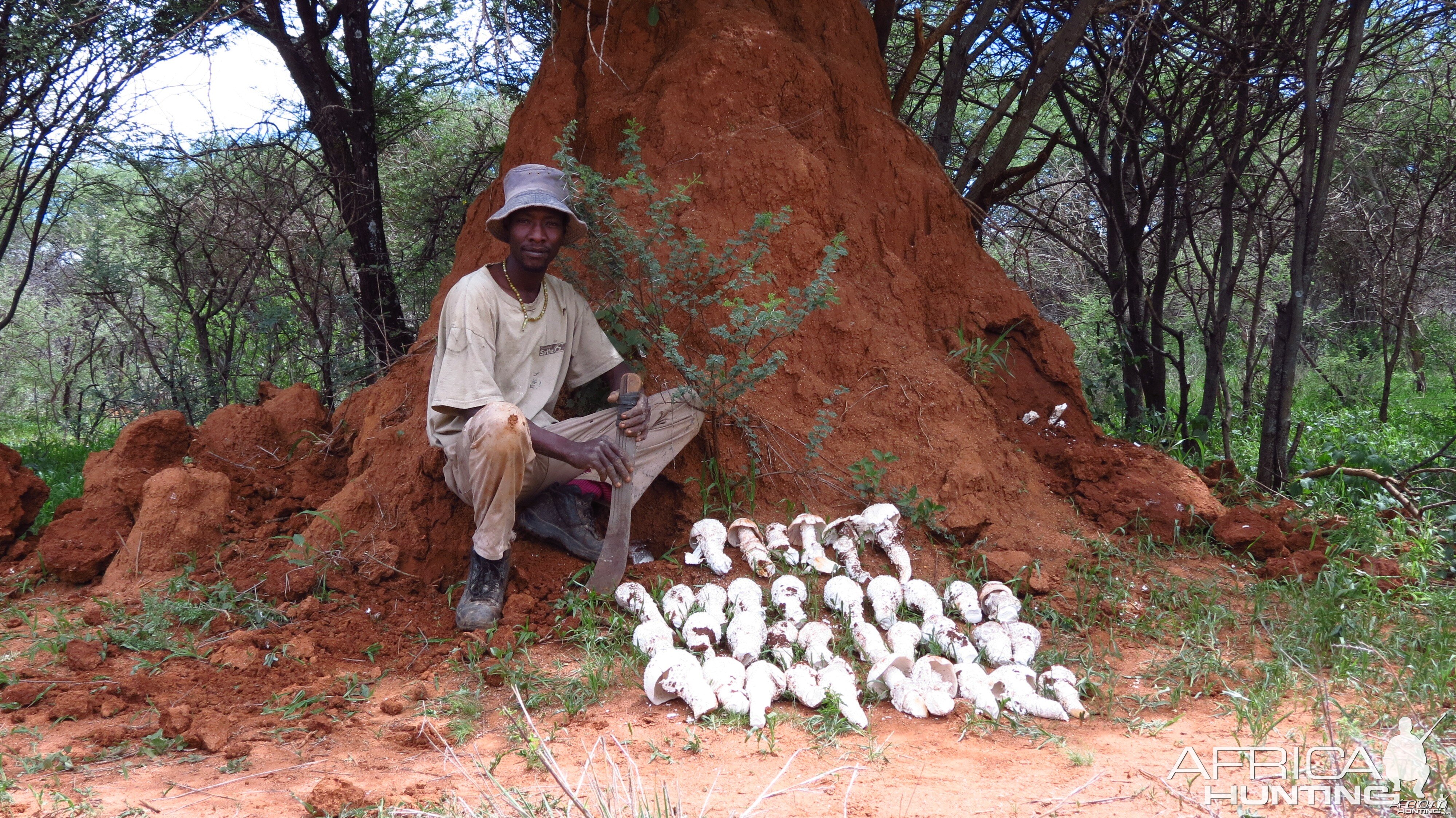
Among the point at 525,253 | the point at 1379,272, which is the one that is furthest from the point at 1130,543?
the point at 1379,272

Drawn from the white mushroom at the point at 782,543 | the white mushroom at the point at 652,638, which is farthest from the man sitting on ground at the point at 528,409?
the white mushroom at the point at 652,638

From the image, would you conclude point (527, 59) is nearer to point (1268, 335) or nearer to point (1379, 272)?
point (1379, 272)

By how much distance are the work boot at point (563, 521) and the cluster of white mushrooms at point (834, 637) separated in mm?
481

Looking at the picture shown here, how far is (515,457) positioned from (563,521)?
0.68 m

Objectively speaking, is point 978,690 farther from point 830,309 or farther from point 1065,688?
point 830,309

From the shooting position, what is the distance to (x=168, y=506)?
14.4 feet

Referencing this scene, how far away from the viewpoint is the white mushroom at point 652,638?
3408mm

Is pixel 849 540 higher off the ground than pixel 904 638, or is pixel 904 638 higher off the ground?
pixel 849 540

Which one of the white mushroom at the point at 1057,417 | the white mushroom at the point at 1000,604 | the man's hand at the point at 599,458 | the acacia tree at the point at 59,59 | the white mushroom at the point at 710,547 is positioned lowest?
the white mushroom at the point at 1000,604

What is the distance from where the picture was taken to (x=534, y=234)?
3.92m

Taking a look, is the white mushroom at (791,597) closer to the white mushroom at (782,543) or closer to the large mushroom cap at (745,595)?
the large mushroom cap at (745,595)

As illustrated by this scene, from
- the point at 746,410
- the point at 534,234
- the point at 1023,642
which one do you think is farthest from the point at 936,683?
the point at 534,234

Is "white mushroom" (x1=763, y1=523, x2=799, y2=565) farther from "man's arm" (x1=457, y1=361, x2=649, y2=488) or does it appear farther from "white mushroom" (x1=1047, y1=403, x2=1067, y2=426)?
"white mushroom" (x1=1047, y1=403, x2=1067, y2=426)

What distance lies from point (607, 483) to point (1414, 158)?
24.5 feet
